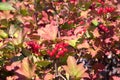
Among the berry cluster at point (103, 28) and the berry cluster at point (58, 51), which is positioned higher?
the berry cluster at point (58, 51)

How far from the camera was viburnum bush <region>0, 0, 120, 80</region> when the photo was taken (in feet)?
5.71

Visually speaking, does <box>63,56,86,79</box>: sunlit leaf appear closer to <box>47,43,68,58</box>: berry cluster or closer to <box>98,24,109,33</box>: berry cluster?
<box>47,43,68,58</box>: berry cluster

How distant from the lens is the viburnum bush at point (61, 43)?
1.74 meters

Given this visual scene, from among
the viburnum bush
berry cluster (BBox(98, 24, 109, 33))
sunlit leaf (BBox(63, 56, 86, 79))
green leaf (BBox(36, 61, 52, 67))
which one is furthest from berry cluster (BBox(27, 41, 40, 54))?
berry cluster (BBox(98, 24, 109, 33))

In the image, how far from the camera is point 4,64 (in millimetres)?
1942

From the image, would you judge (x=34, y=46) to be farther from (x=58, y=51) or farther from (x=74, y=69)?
(x=74, y=69)

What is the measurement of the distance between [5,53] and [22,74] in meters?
0.34

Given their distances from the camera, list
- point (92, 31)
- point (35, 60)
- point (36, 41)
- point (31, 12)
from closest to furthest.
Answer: point (35, 60) < point (36, 41) < point (92, 31) < point (31, 12)

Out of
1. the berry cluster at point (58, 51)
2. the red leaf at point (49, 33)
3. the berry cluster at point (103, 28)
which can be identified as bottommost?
the berry cluster at point (103, 28)

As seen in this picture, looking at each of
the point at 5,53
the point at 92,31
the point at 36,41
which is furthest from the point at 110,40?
the point at 5,53

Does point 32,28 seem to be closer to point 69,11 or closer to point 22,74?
point 69,11

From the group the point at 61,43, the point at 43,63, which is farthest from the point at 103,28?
the point at 43,63

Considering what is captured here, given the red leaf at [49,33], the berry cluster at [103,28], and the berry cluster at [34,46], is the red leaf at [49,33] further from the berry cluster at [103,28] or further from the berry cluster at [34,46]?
the berry cluster at [103,28]

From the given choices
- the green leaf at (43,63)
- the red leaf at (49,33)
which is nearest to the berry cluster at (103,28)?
the red leaf at (49,33)
